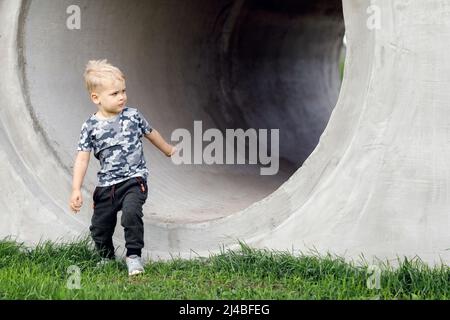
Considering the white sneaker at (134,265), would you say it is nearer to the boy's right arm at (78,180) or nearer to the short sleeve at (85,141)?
the boy's right arm at (78,180)

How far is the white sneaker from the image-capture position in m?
4.99

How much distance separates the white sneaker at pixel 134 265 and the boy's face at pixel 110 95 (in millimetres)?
811

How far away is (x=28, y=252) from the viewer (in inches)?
212

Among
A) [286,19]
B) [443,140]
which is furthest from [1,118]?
[286,19]

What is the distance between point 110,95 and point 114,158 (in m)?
0.34

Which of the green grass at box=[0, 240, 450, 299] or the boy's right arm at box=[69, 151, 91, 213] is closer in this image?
the green grass at box=[0, 240, 450, 299]

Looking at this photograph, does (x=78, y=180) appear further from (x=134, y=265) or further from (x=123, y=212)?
(x=134, y=265)

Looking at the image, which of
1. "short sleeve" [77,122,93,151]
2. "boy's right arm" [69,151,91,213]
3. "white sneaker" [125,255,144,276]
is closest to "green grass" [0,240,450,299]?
"white sneaker" [125,255,144,276]

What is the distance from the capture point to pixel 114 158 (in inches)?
200

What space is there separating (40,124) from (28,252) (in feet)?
2.75

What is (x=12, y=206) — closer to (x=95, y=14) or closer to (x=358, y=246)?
(x=95, y=14)

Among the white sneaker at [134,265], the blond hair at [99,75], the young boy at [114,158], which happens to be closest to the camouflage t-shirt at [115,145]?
the young boy at [114,158]

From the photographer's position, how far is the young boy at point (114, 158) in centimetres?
502

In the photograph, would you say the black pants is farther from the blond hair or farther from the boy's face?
the blond hair
